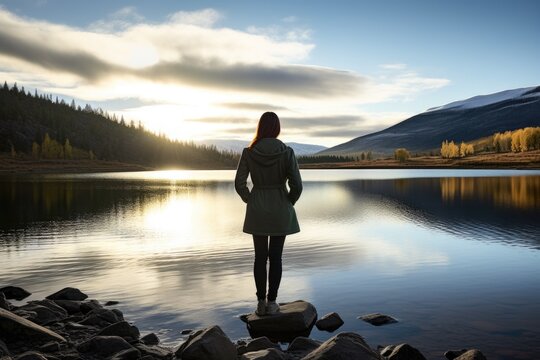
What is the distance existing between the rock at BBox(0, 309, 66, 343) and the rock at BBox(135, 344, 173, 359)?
72.7 inches

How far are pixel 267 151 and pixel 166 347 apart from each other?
4.82m

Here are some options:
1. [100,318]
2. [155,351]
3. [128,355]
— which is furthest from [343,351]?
[100,318]

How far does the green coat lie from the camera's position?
10797 mm

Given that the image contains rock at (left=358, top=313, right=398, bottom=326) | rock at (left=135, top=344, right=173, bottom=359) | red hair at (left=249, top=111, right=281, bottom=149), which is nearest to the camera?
rock at (left=135, top=344, right=173, bottom=359)

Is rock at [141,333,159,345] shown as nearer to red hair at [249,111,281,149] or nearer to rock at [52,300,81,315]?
rock at [52,300,81,315]

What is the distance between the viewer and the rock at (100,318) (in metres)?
11.6

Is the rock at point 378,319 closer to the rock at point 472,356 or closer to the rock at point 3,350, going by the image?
the rock at point 472,356

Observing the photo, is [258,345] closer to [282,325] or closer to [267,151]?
[282,325]

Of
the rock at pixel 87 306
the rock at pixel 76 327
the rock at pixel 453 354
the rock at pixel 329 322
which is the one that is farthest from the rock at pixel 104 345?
the rock at pixel 453 354

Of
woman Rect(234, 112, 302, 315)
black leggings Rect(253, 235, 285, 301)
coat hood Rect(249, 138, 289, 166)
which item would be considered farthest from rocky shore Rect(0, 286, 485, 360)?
coat hood Rect(249, 138, 289, 166)

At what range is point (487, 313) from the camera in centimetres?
1252

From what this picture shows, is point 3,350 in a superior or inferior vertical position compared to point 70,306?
superior

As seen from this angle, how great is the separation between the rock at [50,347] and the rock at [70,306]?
312 cm

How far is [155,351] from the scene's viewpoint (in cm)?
969
